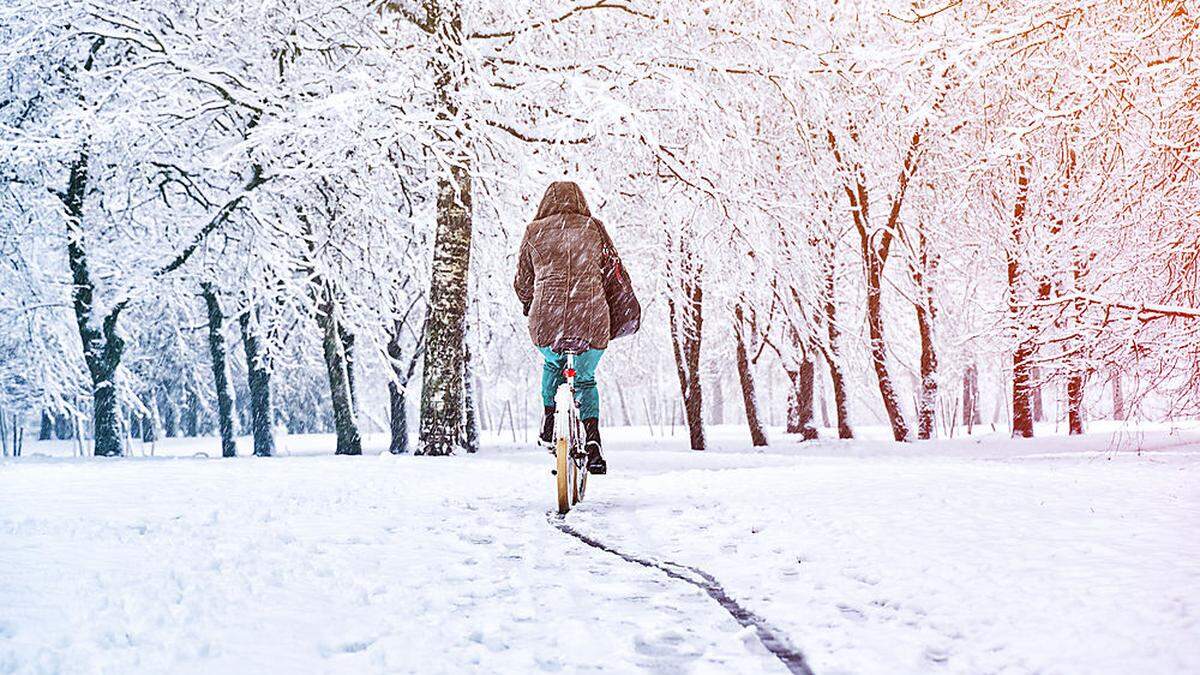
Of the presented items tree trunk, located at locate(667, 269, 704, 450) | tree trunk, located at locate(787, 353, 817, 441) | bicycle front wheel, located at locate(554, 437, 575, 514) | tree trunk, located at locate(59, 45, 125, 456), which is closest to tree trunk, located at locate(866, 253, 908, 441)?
tree trunk, located at locate(787, 353, 817, 441)

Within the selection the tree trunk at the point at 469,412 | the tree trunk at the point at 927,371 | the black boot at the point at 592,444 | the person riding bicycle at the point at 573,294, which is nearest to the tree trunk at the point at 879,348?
the tree trunk at the point at 927,371

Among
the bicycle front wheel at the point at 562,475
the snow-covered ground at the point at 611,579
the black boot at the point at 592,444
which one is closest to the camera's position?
the snow-covered ground at the point at 611,579

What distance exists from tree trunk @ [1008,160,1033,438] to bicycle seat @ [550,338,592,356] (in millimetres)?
5198

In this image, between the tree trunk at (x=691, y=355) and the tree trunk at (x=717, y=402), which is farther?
the tree trunk at (x=717, y=402)

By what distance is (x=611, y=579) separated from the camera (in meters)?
3.96

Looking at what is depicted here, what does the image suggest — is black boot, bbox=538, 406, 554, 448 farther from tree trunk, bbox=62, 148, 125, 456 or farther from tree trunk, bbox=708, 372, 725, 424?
tree trunk, bbox=708, 372, 725, 424

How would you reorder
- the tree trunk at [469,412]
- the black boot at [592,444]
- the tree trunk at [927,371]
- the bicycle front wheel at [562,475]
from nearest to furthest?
1. the bicycle front wheel at [562,475]
2. the black boot at [592,444]
3. the tree trunk at [469,412]
4. the tree trunk at [927,371]

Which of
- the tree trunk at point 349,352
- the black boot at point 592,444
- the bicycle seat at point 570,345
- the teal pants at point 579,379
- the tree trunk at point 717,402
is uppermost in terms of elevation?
the tree trunk at point 349,352

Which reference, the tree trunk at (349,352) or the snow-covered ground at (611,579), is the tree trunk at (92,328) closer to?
the tree trunk at (349,352)

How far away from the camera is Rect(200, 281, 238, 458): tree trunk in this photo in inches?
770

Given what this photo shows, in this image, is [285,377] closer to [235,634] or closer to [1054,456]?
[1054,456]

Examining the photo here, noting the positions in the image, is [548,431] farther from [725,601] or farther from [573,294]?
[725,601]

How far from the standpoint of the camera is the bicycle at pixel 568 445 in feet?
19.3

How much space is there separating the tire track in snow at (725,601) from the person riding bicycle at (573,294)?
129 cm
